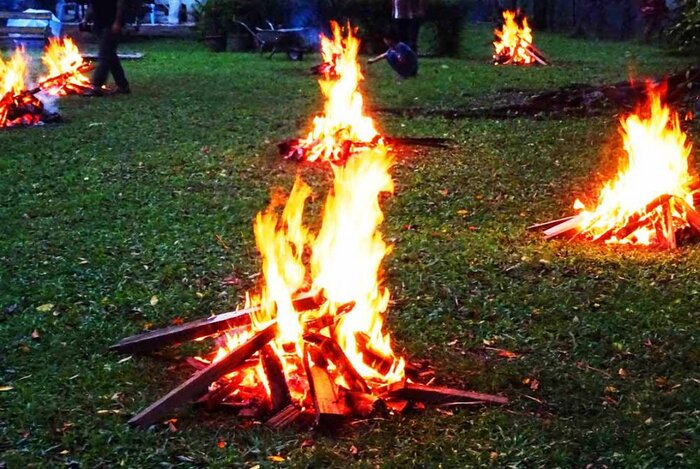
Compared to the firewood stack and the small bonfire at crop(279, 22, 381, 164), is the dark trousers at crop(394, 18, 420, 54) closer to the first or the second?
the small bonfire at crop(279, 22, 381, 164)

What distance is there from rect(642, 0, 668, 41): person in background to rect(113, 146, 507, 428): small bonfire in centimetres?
1658

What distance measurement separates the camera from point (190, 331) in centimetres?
482

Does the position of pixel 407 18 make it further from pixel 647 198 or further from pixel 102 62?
pixel 647 198

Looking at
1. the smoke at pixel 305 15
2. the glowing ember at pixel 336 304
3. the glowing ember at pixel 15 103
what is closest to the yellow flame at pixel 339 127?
the glowing ember at pixel 15 103

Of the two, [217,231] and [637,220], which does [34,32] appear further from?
[637,220]

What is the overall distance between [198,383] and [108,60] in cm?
1140

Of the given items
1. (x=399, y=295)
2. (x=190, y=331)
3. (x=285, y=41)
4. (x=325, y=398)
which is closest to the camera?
(x=325, y=398)

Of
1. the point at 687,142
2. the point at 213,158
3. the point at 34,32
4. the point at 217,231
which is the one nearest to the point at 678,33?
the point at 687,142

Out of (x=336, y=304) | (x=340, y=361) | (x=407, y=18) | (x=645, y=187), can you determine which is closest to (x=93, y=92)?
(x=407, y=18)

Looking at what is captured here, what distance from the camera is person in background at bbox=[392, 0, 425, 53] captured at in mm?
17953

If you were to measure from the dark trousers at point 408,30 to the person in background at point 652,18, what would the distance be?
5084 mm

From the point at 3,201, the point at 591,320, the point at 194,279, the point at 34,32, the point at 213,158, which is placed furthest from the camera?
the point at 34,32

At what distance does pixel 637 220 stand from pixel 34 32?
19.2m

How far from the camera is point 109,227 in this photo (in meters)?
7.51
